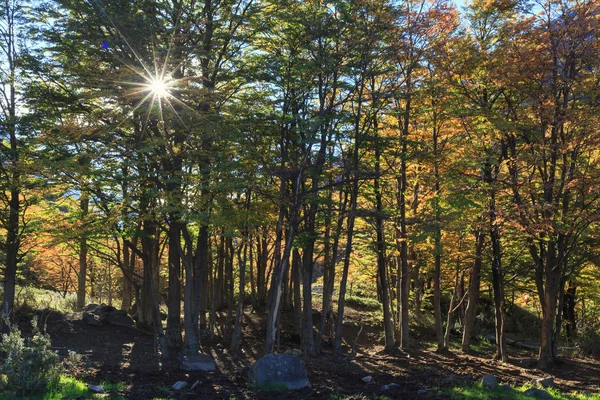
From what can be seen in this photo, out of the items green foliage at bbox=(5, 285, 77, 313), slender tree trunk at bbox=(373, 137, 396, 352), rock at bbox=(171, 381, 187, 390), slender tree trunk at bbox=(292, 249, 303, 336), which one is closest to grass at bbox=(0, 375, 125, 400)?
rock at bbox=(171, 381, 187, 390)

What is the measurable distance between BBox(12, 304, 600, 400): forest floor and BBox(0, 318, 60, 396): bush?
3.14 feet

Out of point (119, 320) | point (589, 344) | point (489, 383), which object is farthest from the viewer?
point (589, 344)

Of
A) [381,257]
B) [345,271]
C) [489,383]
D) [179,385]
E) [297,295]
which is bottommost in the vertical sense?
[489,383]

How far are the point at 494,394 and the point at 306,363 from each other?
5.08 meters

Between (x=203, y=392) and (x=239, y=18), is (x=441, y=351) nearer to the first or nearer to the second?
(x=203, y=392)

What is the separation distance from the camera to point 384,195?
17.6 meters

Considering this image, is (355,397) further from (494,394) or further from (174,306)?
(174,306)

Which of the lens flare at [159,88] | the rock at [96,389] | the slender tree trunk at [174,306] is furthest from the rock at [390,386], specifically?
the lens flare at [159,88]

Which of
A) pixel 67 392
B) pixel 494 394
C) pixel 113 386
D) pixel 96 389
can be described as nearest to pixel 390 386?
pixel 494 394

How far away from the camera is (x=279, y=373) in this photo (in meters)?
8.76

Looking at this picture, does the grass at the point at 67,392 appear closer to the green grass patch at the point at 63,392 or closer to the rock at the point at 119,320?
the green grass patch at the point at 63,392

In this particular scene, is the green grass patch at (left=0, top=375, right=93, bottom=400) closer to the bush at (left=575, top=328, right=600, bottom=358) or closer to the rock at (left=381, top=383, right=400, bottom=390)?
the rock at (left=381, top=383, right=400, bottom=390)

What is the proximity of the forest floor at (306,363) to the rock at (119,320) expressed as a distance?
38 cm

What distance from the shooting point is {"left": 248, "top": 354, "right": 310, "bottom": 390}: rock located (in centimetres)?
865
